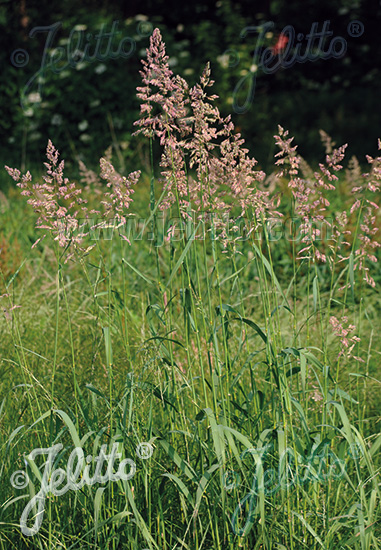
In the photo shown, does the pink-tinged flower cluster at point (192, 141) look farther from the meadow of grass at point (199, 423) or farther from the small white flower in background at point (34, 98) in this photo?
the small white flower in background at point (34, 98)

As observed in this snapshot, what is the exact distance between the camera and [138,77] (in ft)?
30.6

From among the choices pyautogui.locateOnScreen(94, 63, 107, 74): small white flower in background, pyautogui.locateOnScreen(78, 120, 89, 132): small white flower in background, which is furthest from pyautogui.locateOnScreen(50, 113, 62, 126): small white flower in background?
pyautogui.locateOnScreen(94, 63, 107, 74): small white flower in background

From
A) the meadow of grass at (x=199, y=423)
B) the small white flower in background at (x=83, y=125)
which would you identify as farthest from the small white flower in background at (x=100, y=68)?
the meadow of grass at (x=199, y=423)

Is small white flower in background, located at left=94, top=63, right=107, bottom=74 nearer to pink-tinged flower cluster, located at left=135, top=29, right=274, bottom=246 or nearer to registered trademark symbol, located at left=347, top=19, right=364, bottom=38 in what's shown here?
registered trademark symbol, located at left=347, top=19, right=364, bottom=38

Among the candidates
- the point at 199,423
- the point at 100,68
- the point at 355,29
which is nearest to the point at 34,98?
the point at 100,68

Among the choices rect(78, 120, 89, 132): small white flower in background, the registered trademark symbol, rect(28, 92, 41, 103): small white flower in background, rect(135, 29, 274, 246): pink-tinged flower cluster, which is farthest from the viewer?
the registered trademark symbol

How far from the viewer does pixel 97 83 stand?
8867 mm

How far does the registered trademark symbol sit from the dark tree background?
5.8 inches

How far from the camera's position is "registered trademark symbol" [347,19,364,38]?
13047mm

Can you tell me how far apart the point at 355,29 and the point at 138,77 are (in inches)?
228

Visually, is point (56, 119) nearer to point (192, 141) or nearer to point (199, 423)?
point (192, 141)

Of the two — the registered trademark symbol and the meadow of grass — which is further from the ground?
the registered trademark symbol

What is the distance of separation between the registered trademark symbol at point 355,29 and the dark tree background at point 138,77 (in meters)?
0.15

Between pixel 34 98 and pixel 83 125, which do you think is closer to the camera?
pixel 34 98
